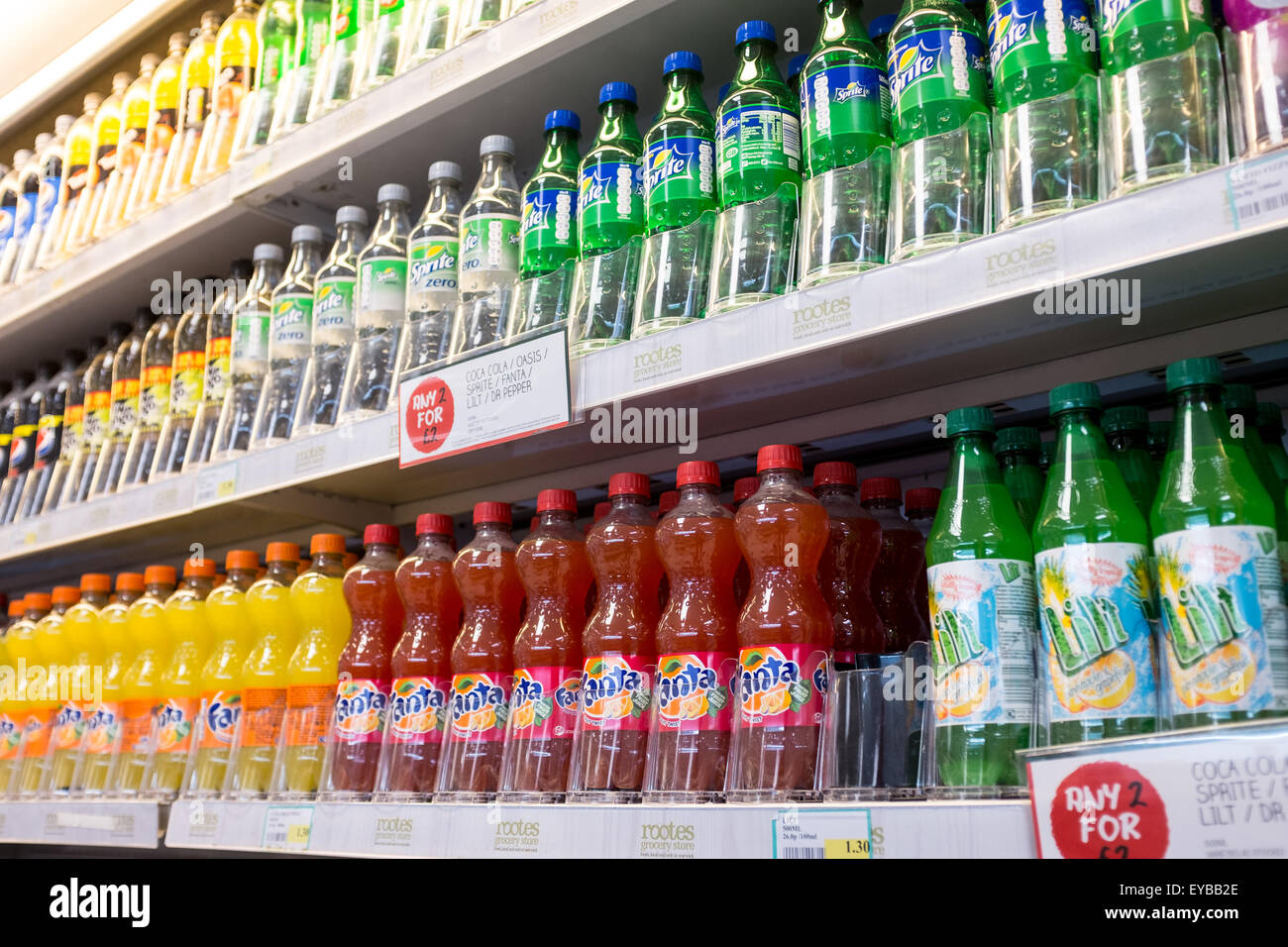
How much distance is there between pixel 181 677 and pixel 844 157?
1.50 metres

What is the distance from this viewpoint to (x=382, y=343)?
72.7 inches

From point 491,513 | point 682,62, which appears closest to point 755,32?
point 682,62

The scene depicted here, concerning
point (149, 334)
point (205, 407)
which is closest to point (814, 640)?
point (205, 407)

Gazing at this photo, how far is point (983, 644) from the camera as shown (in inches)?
41.8

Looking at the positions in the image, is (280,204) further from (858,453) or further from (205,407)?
(858,453)

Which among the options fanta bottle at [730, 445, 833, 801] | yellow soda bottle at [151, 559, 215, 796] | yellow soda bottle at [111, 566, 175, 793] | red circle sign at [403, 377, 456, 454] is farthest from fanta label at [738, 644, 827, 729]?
yellow soda bottle at [111, 566, 175, 793]

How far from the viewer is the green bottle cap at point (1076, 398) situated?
3.66ft

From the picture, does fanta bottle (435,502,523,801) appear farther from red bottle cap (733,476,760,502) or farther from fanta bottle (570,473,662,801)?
red bottle cap (733,476,760,502)

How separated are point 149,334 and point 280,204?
0.53 metres

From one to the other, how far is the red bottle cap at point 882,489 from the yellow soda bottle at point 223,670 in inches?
44.8

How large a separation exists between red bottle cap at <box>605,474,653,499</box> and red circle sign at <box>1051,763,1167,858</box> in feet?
2.37

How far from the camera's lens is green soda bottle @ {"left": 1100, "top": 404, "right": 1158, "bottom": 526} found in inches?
46.3

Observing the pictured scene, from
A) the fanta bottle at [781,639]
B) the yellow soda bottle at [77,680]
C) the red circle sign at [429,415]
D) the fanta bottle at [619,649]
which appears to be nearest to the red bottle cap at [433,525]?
the red circle sign at [429,415]

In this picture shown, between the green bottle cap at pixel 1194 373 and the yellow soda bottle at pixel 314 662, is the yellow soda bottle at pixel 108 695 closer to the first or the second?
the yellow soda bottle at pixel 314 662
